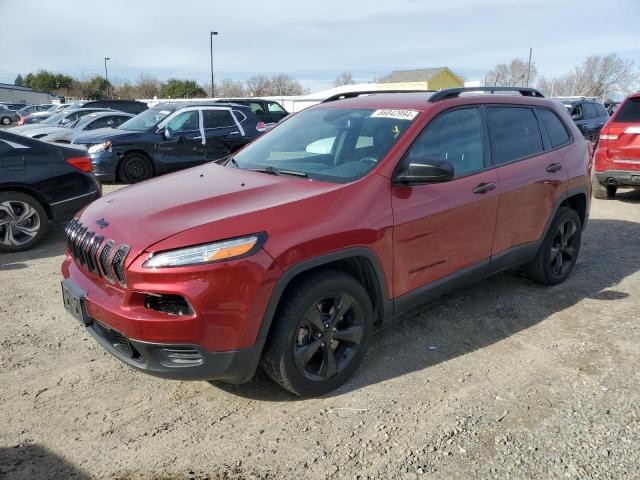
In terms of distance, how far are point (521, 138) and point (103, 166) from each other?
8296 mm

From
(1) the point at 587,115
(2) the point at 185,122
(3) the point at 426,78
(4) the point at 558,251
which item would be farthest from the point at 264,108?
(3) the point at 426,78

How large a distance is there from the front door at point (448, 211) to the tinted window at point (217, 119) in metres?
7.93

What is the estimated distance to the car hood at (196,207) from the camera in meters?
→ 2.64

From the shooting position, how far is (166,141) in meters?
10.6

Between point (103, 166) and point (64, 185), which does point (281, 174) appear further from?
point (103, 166)

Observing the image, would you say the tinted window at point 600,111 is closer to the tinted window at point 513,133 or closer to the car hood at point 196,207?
the tinted window at point 513,133

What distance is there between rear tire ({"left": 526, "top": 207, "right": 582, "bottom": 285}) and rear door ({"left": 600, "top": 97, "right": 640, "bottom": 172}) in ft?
13.9

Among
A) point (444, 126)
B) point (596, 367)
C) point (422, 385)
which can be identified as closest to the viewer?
point (422, 385)

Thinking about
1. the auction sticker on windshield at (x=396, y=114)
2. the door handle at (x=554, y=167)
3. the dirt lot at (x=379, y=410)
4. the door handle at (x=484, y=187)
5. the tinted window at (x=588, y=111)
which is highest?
the tinted window at (x=588, y=111)

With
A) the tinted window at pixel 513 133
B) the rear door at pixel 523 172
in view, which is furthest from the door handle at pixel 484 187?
the tinted window at pixel 513 133

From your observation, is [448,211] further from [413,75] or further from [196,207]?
[413,75]

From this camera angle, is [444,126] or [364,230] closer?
[364,230]

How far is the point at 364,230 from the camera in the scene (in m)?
3.03

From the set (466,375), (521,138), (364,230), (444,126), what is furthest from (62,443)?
(521,138)
